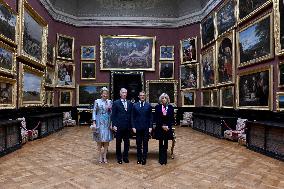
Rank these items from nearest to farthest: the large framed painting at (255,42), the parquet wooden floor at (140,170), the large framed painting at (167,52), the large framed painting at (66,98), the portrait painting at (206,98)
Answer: the parquet wooden floor at (140,170) → the large framed painting at (255,42) → the portrait painting at (206,98) → the large framed painting at (66,98) → the large framed painting at (167,52)

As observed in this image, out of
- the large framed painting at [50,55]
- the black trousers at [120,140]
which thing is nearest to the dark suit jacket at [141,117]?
the black trousers at [120,140]

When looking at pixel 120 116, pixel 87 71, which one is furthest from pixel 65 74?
pixel 120 116

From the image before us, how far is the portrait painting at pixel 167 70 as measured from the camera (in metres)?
16.3

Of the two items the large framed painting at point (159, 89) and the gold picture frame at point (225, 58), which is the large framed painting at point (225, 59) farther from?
the large framed painting at point (159, 89)

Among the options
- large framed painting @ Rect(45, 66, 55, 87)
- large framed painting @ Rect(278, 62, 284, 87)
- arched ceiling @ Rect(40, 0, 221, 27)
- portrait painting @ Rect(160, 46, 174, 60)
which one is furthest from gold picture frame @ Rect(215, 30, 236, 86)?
large framed painting @ Rect(45, 66, 55, 87)

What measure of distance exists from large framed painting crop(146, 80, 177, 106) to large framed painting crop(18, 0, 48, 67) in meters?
6.58

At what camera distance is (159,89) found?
16.3 m

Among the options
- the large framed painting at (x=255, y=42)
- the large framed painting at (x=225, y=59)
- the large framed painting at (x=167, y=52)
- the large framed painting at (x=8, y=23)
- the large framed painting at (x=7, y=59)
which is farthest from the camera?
the large framed painting at (x=167, y=52)

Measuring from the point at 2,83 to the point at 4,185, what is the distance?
4.73 metres

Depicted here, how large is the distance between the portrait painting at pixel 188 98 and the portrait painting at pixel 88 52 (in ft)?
19.8

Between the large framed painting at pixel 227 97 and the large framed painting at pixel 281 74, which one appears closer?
the large framed painting at pixel 281 74

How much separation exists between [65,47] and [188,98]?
7951mm

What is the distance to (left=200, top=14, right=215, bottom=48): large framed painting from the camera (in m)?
12.9

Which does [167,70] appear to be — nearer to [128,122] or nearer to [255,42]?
[255,42]
